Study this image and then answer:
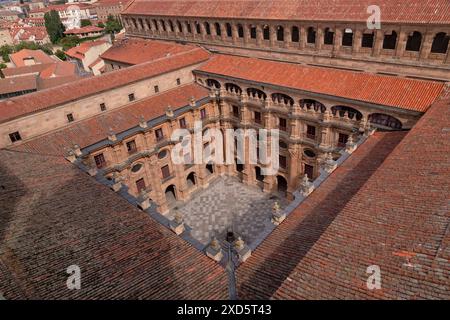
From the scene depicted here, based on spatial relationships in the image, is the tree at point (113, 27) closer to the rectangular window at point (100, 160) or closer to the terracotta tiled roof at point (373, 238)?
the rectangular window at point (100, 160)

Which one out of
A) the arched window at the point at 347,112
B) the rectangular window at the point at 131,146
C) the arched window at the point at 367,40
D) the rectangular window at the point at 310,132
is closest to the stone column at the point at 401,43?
the arched window at the point at 367,40

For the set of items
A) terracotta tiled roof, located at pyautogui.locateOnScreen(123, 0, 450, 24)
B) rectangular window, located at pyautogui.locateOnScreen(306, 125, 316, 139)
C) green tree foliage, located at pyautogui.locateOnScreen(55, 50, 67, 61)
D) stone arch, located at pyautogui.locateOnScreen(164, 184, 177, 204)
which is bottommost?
stone arch, located at pyautogui.locateOnScreen(164, 184, 177, 204)

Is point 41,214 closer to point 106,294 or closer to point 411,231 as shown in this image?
point 106,294

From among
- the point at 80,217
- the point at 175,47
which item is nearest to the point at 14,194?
the point at 80,217

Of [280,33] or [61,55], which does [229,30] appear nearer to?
[280,33]

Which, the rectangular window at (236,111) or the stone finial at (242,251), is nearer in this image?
the stone finial at (242,251)

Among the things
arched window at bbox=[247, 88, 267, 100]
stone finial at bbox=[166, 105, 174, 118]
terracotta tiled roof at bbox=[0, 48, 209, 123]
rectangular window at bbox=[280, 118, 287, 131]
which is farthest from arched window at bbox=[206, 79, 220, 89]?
rectangular window at bbox=[280, 118, 287, 131]

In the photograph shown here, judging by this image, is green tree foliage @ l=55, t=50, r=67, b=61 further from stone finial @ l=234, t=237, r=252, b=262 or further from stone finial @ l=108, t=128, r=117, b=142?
stone finial @ l=234, t=237, r=252, b=262

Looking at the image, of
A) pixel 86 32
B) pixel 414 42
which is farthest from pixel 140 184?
pixel 86 32
